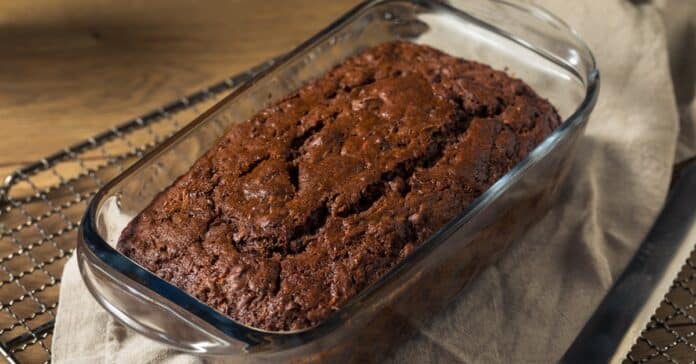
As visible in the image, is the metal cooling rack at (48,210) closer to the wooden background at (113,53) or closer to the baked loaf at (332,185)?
the wooden background at (113,53)

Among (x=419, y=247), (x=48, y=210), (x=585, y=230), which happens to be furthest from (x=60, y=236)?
(x=585, y=230)

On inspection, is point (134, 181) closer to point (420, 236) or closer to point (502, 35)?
point (420, 236)

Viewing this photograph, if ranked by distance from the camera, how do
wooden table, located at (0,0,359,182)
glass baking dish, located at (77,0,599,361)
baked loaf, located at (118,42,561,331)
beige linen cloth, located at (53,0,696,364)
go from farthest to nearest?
wooden table, located at (0,0,359,182) → beige linen cloth, located at (53,0,696,364) → baked loaf, located at (118,42,561,331) → glass baking dish, located at (77,0,599,361)

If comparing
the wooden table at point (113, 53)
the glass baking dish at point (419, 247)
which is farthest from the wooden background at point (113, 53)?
the glass baking dish at point (419, 247)

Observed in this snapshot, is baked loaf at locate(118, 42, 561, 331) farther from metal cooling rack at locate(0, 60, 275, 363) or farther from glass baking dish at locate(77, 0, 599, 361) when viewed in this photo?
metal cooling rack at locate(0, 60, 275, 363)

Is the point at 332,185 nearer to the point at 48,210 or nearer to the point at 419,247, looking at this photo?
the point at 419,247

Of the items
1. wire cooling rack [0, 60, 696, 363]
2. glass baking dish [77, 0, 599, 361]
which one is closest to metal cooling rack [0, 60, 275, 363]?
wire cooling rack [0, 60, 696, 363]
